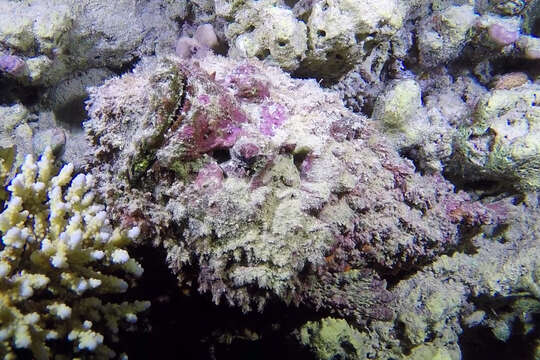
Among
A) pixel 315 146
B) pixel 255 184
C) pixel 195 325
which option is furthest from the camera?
pixel 195 325

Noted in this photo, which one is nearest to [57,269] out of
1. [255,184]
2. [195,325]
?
[195,325]

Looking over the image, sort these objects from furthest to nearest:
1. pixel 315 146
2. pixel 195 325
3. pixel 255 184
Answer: pixel 195 325
pixel 315 146
pixel 255 184

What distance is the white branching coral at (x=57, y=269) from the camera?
1.81 m

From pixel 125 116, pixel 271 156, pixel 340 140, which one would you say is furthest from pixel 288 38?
pixel 125 116

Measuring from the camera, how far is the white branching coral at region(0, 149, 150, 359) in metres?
1.81

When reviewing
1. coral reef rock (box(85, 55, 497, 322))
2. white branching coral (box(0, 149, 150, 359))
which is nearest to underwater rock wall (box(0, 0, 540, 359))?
coral reef rock (box(85, 55, 497, 322))

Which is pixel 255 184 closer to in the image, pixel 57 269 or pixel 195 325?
pixel 57 269

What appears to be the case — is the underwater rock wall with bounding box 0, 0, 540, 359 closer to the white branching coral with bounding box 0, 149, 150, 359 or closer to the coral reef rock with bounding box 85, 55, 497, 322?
the coral reef rock with bounding box 85, 55, 497, 322

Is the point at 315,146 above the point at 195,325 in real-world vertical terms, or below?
above

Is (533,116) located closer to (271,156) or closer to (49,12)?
(271,156)

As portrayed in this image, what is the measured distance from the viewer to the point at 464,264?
3139 mm

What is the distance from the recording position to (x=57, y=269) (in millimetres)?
1983

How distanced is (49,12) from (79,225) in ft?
5.50

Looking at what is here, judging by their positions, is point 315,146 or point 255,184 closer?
point 255,184
